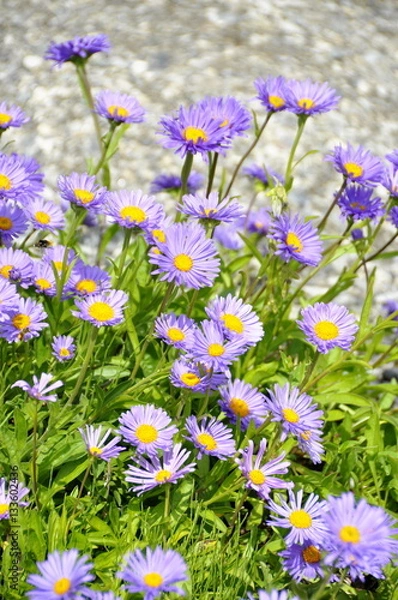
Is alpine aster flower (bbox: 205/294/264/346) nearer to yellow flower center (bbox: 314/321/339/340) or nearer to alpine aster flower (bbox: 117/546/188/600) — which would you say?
yellow flower center (bbox: 314/321/339/340)

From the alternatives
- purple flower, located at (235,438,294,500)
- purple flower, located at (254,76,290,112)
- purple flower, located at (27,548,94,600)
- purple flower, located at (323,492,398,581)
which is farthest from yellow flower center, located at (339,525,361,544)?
purple flower, located at (254,76,290,112)

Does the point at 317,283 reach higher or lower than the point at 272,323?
higher

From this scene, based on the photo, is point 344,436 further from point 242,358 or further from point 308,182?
point 308,182

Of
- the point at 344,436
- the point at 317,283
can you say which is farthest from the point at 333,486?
the point at 317,283

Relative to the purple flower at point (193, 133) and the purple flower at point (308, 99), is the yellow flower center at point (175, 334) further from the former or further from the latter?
the purple flower at point (308, 99)

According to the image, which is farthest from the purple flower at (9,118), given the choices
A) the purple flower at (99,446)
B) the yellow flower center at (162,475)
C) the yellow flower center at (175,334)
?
the yellow flower center at (162,475)

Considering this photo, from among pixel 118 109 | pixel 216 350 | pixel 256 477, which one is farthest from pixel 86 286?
pixel 256 477
